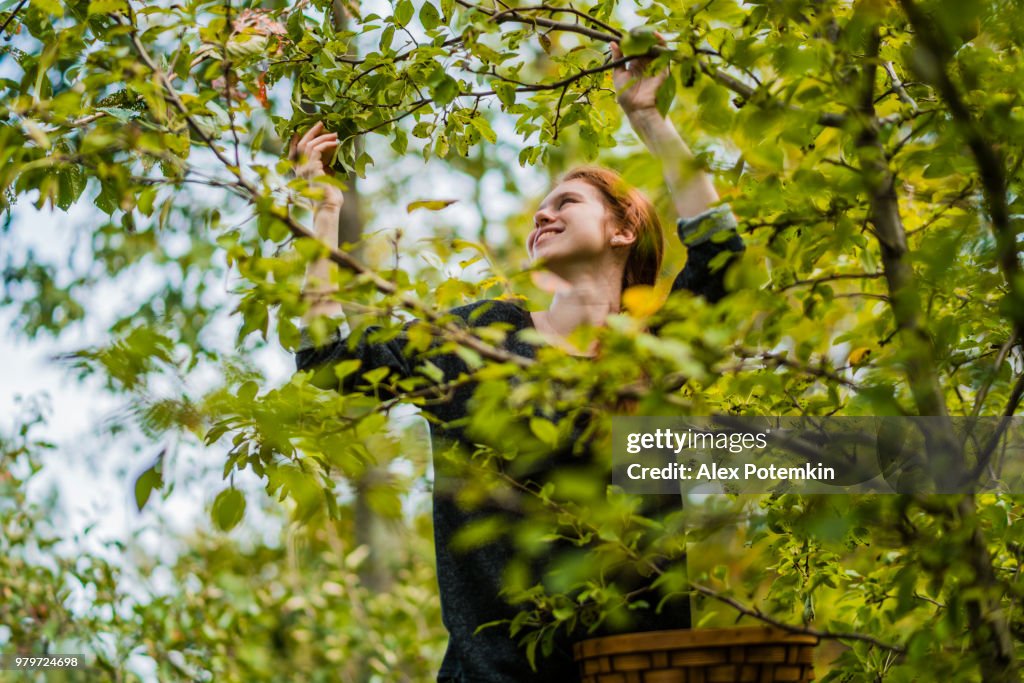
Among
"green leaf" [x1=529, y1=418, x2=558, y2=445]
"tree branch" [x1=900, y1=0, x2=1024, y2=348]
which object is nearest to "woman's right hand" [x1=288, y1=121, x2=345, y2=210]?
"green leaf" [x1=529, y1=418, x2=558, y2=445]

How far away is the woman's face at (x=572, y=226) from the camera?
78.0 inches

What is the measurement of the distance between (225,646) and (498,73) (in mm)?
3219

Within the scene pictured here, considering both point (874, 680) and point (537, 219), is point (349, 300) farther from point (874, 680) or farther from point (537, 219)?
point (874, 680)

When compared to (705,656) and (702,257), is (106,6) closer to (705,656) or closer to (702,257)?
(702,257)

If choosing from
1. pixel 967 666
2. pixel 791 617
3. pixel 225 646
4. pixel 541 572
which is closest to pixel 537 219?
pixel 541 572

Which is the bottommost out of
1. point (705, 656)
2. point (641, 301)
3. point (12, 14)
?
point (705, 656)

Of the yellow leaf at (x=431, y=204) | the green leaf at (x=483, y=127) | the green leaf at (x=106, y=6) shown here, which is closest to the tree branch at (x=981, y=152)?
the yellow leaf at (x=431, y=204)

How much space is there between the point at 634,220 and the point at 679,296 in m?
0.90

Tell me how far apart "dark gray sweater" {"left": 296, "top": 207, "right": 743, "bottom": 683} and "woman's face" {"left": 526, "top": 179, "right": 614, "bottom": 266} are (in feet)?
0.48

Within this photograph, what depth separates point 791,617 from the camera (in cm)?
161

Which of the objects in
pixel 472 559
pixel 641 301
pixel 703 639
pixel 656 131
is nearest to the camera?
pixel 641 301

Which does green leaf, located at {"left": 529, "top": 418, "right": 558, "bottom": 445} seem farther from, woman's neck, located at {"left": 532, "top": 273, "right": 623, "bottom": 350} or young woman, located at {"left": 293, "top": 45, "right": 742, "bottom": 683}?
woman's neck, located at {"left": 532, "top": 273, "right": 623, "bottom": 350}

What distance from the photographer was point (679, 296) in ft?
3.92

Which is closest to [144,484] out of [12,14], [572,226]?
[12,14]
